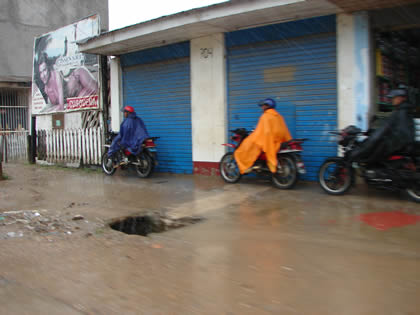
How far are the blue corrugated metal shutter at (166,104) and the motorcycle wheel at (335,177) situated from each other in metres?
3.91

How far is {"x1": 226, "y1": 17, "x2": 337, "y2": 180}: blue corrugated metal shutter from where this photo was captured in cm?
738

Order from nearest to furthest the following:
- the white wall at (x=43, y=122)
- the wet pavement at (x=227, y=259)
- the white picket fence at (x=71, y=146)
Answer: the wet pavement at (x=227, y=259), the white picket fence at (x=71, y=146), the white wall at (x=43, y=122)

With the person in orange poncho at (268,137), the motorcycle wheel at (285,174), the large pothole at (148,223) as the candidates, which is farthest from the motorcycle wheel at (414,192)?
the large pothole at (148,223)

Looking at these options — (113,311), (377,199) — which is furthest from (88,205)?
(377,199)

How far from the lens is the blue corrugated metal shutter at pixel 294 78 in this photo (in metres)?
7.38

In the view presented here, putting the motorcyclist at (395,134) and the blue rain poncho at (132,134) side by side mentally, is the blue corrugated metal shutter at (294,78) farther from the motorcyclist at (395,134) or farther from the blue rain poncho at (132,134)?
the blue rain poncho at (132,134)

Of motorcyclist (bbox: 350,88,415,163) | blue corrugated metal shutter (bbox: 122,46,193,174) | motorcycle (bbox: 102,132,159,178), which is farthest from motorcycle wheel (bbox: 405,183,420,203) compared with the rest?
motorcycle (bbox: 102,132,159,178)

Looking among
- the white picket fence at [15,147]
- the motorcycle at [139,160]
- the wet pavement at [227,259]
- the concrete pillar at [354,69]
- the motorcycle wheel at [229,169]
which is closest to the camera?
the wet pavement at [227,259]

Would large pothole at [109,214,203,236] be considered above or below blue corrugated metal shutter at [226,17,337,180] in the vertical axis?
below

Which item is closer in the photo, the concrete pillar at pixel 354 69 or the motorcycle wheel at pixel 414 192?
the motorcycle wheel at pixel 414 192

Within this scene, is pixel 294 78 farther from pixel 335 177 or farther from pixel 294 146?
pixel 335 177

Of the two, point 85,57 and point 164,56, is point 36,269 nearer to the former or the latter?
point 164,56

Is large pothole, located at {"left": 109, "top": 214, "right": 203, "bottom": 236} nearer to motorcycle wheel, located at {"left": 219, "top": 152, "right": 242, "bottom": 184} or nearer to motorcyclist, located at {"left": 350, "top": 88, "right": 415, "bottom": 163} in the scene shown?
motorcycle wheel, located at {"left": 219, "top": 152, "right": 242, "bottom": 184}

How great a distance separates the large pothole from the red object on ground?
7.15 ft
